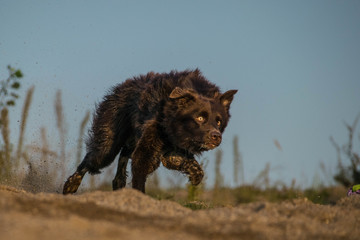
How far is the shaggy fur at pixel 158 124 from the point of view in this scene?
799cm

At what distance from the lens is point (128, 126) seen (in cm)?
900

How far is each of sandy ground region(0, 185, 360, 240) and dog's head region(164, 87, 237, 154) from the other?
271 centimetres

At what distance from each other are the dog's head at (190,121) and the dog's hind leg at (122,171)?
63.5 inches

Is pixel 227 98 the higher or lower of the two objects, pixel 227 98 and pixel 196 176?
the higher

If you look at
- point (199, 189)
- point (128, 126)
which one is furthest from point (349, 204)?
point (199, 189)

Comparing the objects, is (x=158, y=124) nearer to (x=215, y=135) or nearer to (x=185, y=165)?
(x=185, y=165)

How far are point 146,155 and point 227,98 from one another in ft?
5.96

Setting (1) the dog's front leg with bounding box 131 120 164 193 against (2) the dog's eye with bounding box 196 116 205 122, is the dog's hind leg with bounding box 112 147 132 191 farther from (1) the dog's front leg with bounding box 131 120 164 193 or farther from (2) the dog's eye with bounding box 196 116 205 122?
(2) the dog's eye with bounding box 196 116 205 122

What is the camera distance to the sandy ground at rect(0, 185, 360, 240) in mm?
3275

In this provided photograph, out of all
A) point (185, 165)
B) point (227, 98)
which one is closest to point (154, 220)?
point (185, 165)

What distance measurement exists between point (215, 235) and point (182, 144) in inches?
174

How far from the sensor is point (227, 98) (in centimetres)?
873

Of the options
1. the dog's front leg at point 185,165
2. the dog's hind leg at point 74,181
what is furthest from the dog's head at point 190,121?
the dog's hind leg at point 74,181

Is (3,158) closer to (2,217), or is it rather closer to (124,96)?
(124,96)
